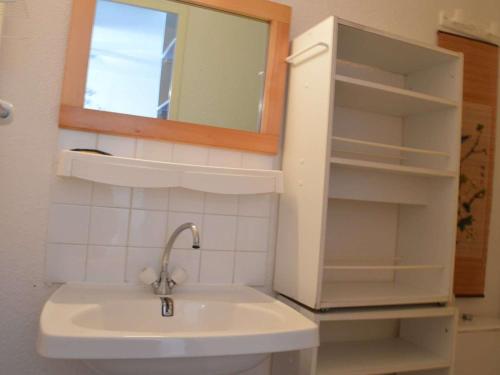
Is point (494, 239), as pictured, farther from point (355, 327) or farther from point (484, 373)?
point (355, 327)

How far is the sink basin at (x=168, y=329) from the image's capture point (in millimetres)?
837

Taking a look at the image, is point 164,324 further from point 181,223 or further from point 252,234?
point 252,234

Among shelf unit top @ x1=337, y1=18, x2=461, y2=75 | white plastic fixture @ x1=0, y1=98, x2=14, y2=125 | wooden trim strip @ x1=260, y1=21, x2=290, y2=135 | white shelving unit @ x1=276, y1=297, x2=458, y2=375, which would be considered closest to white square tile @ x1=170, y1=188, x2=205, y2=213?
wooden trim strip @ x1=260, y1=21, x2=290, y2=135

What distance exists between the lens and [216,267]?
141cm

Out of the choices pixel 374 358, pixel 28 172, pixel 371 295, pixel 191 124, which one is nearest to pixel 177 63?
pixel 191 124

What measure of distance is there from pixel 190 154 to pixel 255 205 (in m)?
0.29

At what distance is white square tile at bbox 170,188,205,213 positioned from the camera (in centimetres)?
137

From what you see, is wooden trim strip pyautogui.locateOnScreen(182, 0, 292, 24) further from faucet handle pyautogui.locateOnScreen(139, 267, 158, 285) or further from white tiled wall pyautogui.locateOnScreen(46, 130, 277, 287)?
faucet handle pyautogui.locateOnScreen(139, 267, 158, 285)

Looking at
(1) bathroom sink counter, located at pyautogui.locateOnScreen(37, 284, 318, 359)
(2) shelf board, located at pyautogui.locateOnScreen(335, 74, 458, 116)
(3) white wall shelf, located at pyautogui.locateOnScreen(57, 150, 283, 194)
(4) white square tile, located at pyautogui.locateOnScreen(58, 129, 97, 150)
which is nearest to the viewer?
(1) bathroom sink counter, located at pyautogui.locateOnScreen(37, 284, 318, 359)

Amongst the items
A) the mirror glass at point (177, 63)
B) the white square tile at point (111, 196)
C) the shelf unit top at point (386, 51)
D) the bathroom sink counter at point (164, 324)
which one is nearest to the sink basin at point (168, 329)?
the bathroom sink counter at point (164, 324)

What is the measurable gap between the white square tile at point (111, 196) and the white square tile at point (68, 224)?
4 centimetres

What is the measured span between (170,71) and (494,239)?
162cm

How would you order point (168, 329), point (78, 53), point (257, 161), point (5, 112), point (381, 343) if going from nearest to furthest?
point (5, 112) < point (168, 329) < point (78, 53) < point (257, 161) < point (381, 343)

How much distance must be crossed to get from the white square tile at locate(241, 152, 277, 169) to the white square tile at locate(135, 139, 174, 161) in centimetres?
26
